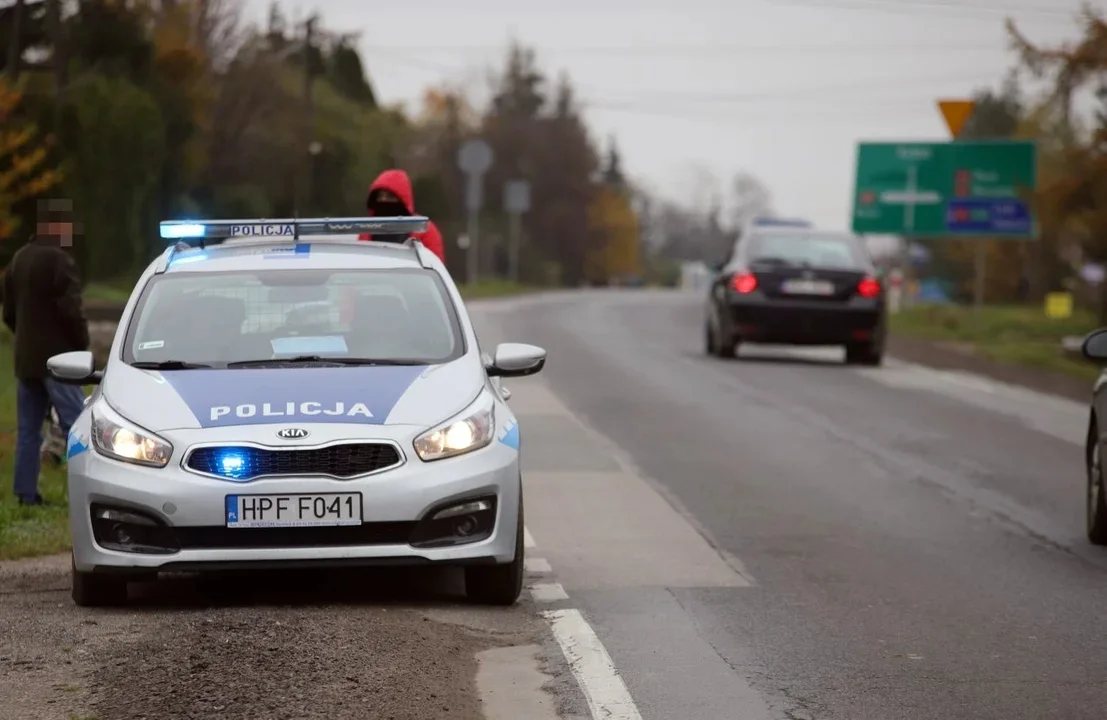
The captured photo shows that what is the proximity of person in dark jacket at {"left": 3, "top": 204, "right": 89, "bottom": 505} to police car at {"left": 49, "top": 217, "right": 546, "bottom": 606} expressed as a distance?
105 inches

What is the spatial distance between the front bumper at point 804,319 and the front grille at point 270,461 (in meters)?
18.0

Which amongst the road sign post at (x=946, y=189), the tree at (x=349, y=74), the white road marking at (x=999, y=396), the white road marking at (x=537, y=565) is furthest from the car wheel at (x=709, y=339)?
the tree at (x=349, y=74)

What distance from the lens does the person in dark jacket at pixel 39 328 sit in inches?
484

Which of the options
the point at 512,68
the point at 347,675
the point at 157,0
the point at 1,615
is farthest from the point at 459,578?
the point at 512,68

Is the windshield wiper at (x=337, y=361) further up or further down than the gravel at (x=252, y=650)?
further up

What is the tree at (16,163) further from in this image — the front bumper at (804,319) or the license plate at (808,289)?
the license plate at (808,289)

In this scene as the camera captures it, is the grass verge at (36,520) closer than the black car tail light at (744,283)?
Yes

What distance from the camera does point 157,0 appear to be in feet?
210

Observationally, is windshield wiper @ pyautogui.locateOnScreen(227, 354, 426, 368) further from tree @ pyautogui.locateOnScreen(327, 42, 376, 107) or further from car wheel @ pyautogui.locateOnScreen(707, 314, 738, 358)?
tree @ pyautogui.locateOnScreen(327, 42, 376, 107)

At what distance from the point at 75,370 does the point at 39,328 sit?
9.11 ft

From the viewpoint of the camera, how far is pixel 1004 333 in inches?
1594

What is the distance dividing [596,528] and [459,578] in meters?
2.09

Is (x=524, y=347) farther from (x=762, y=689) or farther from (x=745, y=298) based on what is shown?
(x=745, y=298)

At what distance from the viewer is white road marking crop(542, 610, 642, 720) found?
7.03 m
